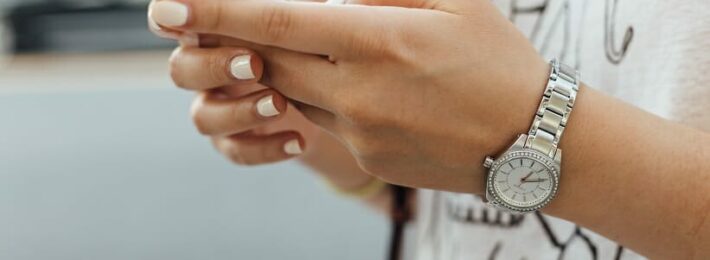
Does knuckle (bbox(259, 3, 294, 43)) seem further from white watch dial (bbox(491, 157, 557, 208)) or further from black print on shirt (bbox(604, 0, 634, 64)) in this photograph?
black print on shirt (bbox(604, 0, 634, 64))

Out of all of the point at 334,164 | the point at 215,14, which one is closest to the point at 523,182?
the point at 215,14

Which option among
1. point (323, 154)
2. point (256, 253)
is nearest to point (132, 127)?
point (256, 253)

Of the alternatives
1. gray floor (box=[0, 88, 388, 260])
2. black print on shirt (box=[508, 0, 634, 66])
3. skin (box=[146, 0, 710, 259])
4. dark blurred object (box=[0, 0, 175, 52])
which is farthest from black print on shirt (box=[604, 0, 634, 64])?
dark blurred object (box=[0, 0, 175, 52])

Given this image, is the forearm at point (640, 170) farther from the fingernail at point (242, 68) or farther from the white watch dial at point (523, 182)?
the fingernail at point (242, 68)

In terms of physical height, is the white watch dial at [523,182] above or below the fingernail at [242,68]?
below

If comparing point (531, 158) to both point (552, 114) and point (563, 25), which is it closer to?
point (552, 114)

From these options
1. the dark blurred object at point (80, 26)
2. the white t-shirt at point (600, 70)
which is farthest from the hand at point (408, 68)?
the dark blurred object at point (80, 26)

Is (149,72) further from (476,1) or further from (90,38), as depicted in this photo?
(476,1)
